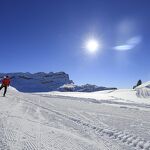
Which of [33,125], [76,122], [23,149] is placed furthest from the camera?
[76,122]

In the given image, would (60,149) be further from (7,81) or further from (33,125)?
(7,81)

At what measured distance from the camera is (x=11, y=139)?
5.29 meters

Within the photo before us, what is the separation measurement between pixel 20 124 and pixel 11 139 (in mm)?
1717

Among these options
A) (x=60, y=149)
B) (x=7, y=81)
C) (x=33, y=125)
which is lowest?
(x=60, y=149)

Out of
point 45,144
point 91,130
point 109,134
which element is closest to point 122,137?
point 109,134

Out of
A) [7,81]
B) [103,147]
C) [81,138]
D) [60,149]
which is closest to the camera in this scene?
[60,149]

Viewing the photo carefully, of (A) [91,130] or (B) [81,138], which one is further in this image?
(A) [91,130]

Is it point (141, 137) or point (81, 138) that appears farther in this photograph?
point (141, 137)

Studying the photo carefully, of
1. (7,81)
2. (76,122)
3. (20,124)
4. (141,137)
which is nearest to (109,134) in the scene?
(141,137)

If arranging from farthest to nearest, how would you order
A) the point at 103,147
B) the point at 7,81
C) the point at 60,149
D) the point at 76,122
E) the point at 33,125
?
the point at 7,81 < the point at 76,122 < the point at 33,125 < the point at 103,147 < the point at 60,149

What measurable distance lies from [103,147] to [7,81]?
55.5ft

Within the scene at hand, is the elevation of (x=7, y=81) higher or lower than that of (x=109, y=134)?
higher

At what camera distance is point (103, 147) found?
17.8ft

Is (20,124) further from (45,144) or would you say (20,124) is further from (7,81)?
(7,81)
